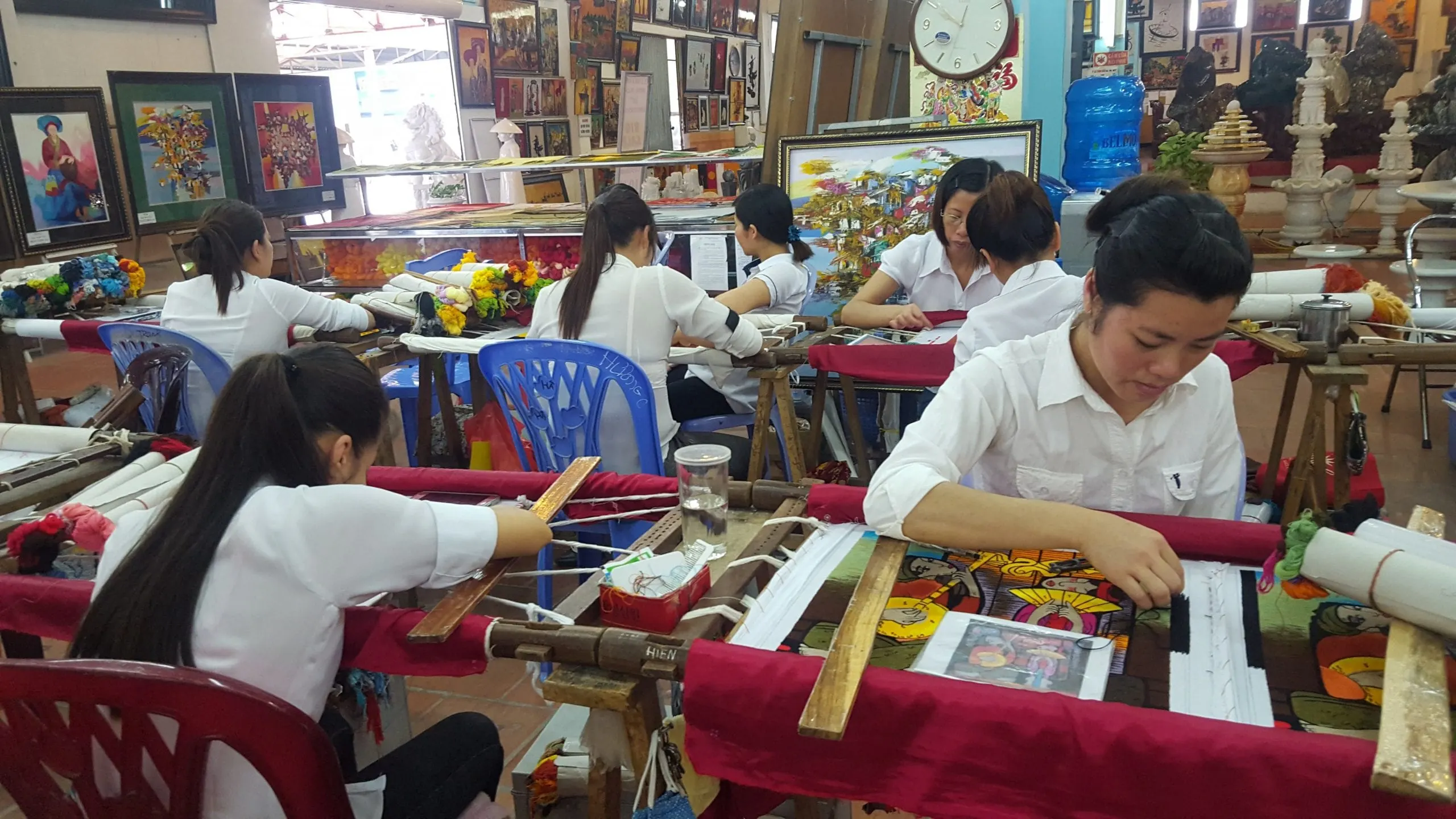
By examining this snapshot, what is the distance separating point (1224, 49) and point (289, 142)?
A: 32.7 ft

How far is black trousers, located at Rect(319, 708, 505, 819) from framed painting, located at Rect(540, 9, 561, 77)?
330 inches

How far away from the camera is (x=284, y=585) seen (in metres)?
1.34

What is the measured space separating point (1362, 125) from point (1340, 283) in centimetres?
917

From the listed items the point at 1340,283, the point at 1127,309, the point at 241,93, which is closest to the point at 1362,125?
the point at 1340,283

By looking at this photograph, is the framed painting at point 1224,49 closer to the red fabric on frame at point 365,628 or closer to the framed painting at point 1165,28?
the framed painting at point 1165,28

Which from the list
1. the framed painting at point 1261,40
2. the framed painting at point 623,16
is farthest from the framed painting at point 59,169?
the framed painting at point 1261,40

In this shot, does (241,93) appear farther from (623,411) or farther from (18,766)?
(18,766)

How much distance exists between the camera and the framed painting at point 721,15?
→ 37.7ft

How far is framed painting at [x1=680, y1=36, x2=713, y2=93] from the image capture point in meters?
11.0

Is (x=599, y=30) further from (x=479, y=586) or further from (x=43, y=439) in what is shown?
(x=479, y=586)

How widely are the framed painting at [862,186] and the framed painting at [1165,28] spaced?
9128 millimetres

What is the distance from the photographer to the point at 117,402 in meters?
2.43

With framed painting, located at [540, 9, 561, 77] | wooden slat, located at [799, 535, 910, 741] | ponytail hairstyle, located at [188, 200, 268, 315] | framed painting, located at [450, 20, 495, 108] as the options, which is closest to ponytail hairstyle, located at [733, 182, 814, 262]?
ponytail hairstyle, located at [188, 200, 268, 315]

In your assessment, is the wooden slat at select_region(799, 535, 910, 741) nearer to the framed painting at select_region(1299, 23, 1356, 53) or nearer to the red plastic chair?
the red plastic chair
